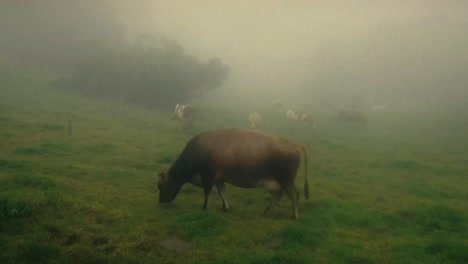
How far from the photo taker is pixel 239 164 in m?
12.6

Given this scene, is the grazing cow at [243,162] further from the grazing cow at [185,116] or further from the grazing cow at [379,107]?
the grazing cow at [379,107]

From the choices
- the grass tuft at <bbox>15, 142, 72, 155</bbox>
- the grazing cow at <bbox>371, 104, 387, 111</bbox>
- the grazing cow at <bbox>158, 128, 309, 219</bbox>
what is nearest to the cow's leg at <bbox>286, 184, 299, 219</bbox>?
the grazing cow at <bbox>158, 128, 309, 219</bbox>

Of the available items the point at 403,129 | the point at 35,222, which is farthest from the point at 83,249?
the point at 403,129

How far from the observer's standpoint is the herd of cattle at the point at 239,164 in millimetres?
12664

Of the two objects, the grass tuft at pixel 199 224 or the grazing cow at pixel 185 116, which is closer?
the grass tuft at pixel 199 224

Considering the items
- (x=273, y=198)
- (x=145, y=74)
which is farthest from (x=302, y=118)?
(x=273, y=198)

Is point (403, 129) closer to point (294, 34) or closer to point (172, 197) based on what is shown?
point (172, 197)

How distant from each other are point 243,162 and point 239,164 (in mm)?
130

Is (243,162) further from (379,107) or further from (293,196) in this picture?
(379,107)

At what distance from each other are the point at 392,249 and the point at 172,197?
6543 millimetres

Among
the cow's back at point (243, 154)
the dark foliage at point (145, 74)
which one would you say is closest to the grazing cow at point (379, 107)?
the dark foliage at point (145, 74)

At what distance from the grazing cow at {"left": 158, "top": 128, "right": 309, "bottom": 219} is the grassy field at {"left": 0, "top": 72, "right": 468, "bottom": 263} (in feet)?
3.17

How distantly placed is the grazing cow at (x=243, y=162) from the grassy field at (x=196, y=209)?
38.0 inches

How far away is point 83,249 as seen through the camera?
31.7ft
